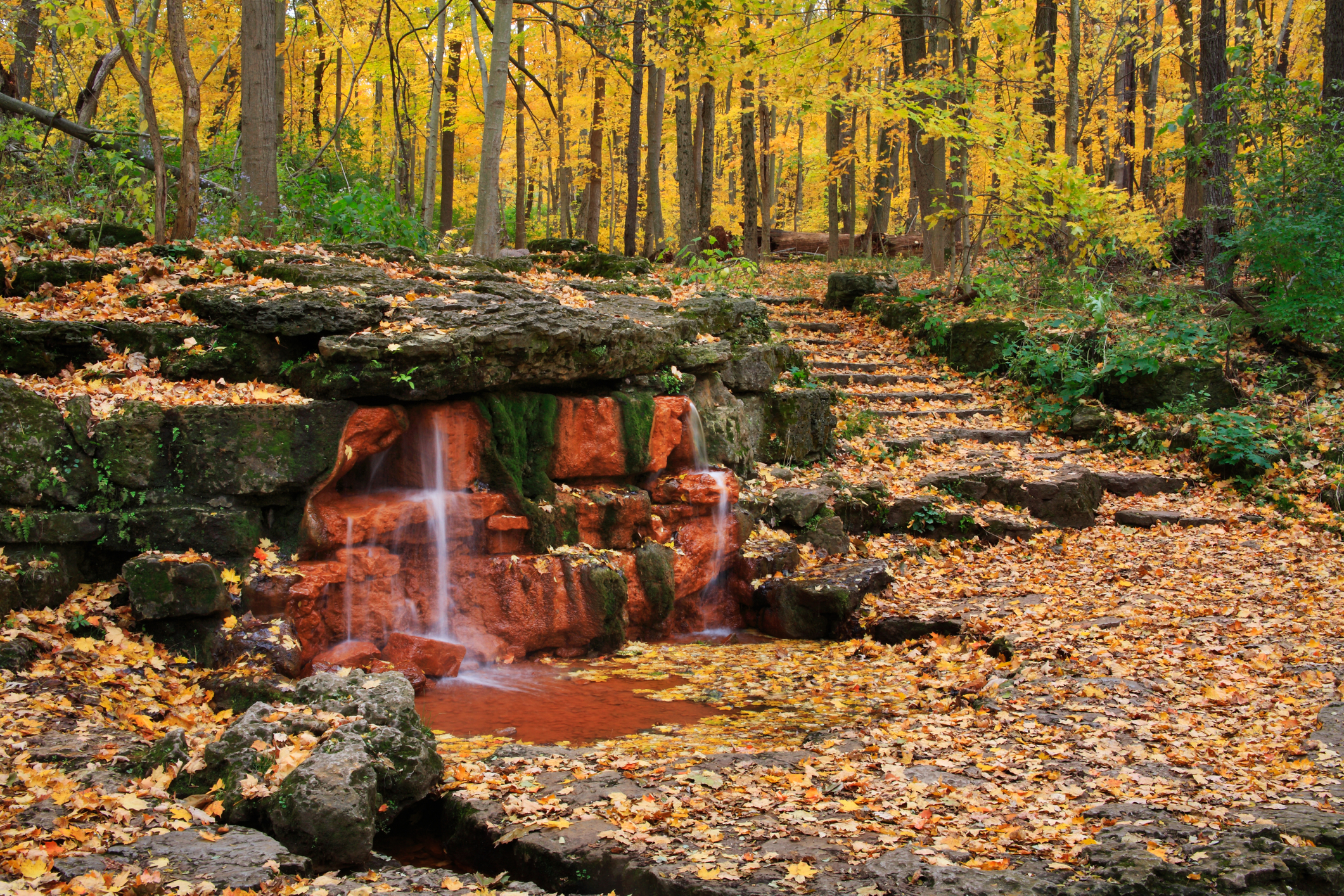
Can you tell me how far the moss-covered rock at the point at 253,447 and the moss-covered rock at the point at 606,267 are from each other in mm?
5888

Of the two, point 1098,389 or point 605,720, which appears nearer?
point 605,720

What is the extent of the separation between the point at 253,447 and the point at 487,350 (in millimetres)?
1844

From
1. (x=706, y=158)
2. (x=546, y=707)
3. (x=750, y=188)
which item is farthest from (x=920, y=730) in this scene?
(x=706, y=158)

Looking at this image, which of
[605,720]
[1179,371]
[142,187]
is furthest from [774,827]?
[1179,371]

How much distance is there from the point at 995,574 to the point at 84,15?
32.2 ft

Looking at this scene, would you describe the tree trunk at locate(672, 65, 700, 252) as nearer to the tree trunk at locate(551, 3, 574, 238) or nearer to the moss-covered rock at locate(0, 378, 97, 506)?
the tree trunk at locate(551, 3, 574, 238)

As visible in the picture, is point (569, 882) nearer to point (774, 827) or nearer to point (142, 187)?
point (774, 827)

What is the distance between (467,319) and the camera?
7270mm

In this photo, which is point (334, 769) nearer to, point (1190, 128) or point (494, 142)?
point (494, 142)

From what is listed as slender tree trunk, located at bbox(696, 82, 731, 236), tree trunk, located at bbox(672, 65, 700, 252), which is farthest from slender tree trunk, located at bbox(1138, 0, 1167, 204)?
tree trunk, located at bbox(672, 65, 700, 252)

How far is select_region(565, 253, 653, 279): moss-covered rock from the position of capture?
11.9 metres

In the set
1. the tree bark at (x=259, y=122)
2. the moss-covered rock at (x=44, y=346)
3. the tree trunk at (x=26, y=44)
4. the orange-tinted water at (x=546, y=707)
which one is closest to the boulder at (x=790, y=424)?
the orange-tinted water at (x=546, y=707)

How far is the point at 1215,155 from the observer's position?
43.3ft

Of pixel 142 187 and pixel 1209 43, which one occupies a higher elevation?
pixel 1209 43
